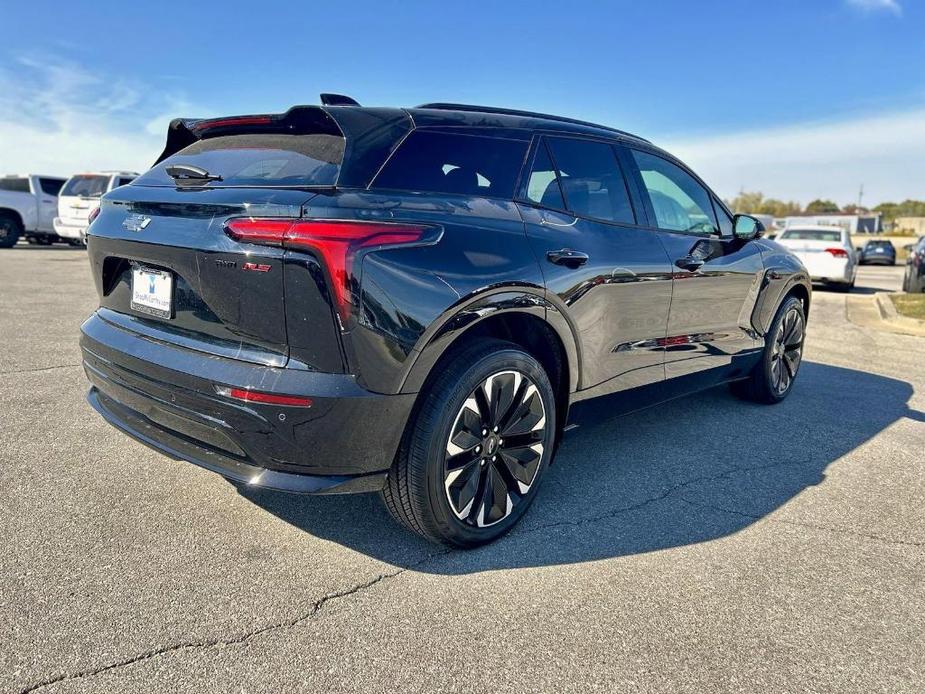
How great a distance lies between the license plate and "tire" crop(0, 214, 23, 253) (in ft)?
61.3

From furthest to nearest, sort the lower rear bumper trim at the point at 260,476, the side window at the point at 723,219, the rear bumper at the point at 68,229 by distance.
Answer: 1. the rear bumper at the point at 68,229
2. the side window at the point at 723,219
3. the lower rear bumper trim at the point at 260,476

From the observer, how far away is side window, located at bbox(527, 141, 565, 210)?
10.1 ft

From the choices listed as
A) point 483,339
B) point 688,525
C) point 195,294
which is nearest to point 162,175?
point 195,294

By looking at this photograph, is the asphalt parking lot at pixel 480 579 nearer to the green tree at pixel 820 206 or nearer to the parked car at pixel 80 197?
the parked car at pixel 80 197

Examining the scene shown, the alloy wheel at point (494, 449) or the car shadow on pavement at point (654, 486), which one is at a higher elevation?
the alloy wheel at point (494, 449)

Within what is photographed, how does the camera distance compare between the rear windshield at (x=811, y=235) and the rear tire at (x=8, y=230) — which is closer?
the rear windshield at (x=811, y=235)

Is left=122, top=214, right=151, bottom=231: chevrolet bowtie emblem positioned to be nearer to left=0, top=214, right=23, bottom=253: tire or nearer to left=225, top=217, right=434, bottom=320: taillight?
left=225, top=217, right=434, bottom=320: taillight

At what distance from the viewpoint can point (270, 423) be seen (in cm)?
232

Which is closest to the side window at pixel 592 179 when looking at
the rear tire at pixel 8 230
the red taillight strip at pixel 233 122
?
the red taillight strip at pixel 233 122

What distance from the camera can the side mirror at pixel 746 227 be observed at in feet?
14.8

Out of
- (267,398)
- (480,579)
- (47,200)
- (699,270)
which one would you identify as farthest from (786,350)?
(47,200)

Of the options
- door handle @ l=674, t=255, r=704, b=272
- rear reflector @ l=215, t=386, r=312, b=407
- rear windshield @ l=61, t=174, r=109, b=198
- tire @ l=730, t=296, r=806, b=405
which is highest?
rear windshield @ l=61, t=174, r=109, b=198

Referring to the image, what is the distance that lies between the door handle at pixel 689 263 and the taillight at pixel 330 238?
2110 millimetres

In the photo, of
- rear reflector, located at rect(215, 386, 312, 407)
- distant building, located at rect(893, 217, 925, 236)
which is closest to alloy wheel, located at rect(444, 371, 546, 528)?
rear reflector, located at rect(215, 386, 312, 407)
